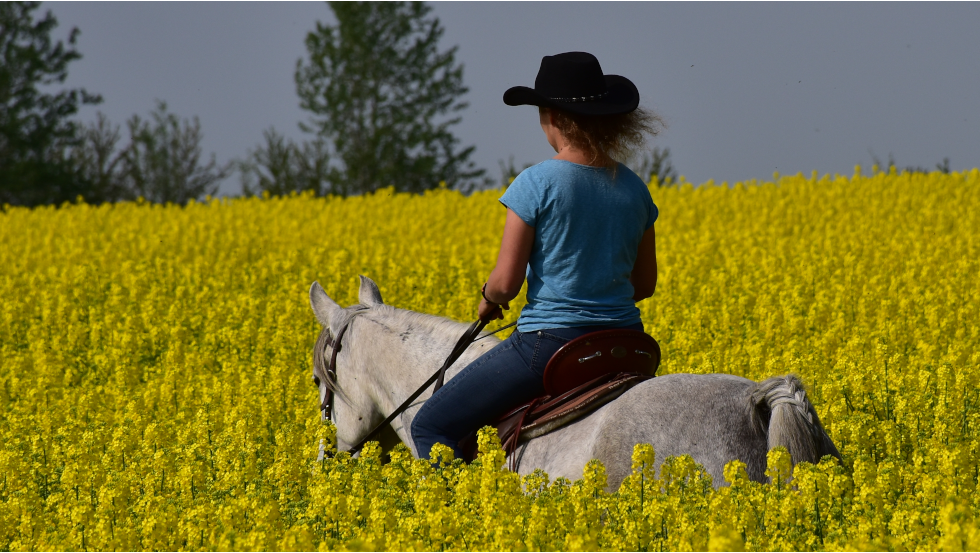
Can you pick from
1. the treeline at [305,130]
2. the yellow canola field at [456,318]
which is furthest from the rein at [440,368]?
the treeline at [305,130]

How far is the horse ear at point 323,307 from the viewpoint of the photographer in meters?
5.29

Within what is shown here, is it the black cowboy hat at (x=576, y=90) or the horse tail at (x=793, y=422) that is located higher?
the black cowboy hat at (x=576, y=90)

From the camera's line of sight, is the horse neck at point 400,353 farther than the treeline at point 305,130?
No

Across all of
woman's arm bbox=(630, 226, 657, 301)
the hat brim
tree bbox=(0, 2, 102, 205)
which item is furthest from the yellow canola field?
tree bbox=(0, 2, 102, 205)

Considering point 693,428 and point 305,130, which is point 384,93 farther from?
point 693,428

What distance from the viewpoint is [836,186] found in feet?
59.8

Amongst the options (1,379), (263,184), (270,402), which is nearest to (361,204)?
(1,379)

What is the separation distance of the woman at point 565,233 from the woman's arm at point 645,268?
19cm

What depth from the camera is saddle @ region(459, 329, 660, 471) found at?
152 inches

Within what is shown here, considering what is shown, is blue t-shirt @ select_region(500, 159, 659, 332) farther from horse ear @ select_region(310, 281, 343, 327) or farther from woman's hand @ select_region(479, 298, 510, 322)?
horse ear @ select_region(310, 281, 343, 327)

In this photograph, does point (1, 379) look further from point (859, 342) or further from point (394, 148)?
point (394, 148)

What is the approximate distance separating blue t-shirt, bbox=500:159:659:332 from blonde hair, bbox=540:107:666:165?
0.26ft

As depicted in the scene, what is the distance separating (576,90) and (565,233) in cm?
56

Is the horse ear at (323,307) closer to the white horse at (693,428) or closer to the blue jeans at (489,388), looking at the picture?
the white horse at (693,428)
